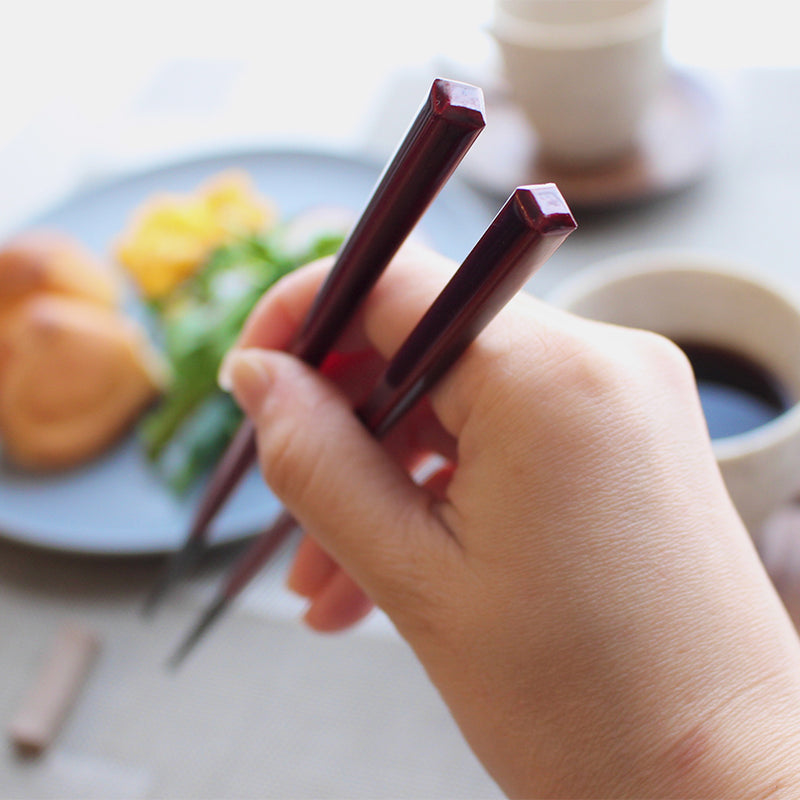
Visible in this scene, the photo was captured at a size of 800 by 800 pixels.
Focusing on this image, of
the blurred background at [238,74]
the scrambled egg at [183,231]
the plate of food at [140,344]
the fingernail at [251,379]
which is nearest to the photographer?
the fingernail at [251,379]

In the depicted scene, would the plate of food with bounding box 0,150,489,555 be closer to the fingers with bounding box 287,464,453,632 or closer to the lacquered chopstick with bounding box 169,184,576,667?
the fingers with bounding box 287,464,453,632

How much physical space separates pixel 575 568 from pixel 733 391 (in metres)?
0.19

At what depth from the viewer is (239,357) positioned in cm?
29

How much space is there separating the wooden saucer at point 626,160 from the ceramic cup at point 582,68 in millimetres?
11

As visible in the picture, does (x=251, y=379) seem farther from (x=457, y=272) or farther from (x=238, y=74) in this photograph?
(x=238, y=74)

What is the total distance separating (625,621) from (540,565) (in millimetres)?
24

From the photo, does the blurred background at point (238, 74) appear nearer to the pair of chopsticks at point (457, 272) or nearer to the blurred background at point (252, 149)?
the blurred background at point (252, 149)

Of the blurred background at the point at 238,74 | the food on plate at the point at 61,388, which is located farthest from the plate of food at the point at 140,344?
the blurred background at the point at 238,74

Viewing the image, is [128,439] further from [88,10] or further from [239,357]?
[88,10]

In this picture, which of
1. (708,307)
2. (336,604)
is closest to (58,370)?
(336,604)

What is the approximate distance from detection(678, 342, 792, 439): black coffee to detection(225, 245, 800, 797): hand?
13cm

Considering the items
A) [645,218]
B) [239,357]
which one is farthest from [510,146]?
[239,357]

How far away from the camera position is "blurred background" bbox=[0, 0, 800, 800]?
354 mm

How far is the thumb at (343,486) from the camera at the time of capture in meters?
0.24
